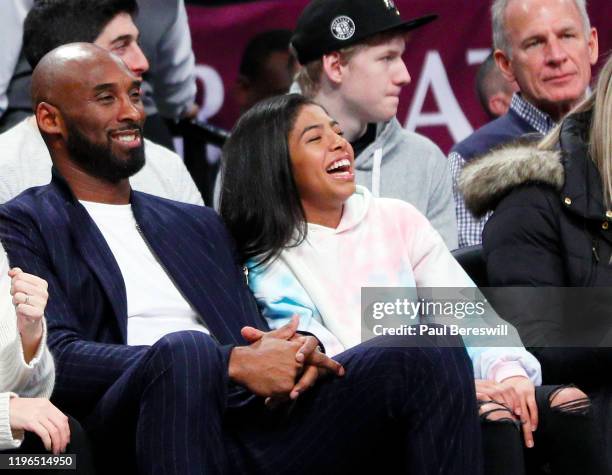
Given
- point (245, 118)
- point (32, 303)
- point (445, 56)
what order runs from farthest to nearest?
point (445, 56) < point (245, 118) < point (32, 303)

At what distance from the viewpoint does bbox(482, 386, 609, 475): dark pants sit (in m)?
3.37

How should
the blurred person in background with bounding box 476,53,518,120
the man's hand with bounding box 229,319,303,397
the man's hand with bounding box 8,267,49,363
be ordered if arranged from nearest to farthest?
the man's hand with bounding box 8,267,49,363
the man's hand with bounding box 229,319,303,397
the blurred person in background with bounding box 476,53,518,120

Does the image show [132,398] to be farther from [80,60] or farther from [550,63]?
[550,63]

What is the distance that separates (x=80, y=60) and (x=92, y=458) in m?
1.15

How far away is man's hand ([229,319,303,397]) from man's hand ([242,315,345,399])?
0.7 inches

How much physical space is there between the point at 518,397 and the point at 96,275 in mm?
1023

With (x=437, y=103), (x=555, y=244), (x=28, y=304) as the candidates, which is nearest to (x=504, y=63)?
(x=437, y=103)

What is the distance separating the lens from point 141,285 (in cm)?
367

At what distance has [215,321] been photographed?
12.0 feet

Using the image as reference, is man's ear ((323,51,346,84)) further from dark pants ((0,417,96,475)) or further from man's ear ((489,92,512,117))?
dark pants ((0,417,96,475))

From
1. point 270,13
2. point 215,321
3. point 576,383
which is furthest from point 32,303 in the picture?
point 270,13

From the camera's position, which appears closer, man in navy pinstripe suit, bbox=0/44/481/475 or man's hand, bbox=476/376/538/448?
man in navy pinstripe suit, bbox=0/44/481/475

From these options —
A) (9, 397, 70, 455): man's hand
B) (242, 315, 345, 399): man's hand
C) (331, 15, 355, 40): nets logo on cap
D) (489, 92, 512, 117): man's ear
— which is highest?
(331, 15, 355, 40): nets logo on cap

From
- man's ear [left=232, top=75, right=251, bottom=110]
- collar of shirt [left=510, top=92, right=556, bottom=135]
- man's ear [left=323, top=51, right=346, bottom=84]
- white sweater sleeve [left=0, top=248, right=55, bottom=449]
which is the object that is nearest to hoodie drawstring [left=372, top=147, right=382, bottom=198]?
man's ear [left=323, top=51, right=346, bottom=84]
